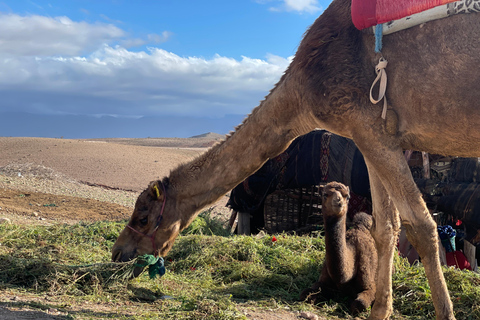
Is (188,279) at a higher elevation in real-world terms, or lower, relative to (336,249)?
lower

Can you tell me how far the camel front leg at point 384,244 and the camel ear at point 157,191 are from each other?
2071mm

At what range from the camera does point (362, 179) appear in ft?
25.4

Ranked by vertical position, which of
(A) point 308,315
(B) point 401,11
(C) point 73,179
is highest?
(B) point 401,11

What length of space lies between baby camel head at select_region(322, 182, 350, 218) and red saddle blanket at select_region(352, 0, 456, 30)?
69.3 inches

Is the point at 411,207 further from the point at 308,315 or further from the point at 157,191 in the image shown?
the point at 157,191

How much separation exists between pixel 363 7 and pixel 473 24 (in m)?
0.83

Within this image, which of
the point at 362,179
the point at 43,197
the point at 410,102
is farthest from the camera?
the point at 43,197

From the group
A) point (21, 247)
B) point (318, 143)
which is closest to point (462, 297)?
point (318, 143)

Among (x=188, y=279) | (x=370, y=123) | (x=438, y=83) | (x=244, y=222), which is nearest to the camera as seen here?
(x=438, y=83)

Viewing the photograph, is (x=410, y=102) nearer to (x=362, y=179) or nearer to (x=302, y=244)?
(x=302, y=244)

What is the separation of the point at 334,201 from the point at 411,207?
107 centimetres

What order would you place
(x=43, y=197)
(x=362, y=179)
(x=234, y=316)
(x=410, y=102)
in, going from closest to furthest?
(x=410, y=102)
(x=234, y=316)
(x=362, y=179)
(x=43, y=197)

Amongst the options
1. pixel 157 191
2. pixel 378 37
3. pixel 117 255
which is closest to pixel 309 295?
pixel 157 191

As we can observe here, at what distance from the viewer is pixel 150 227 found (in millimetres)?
4680
